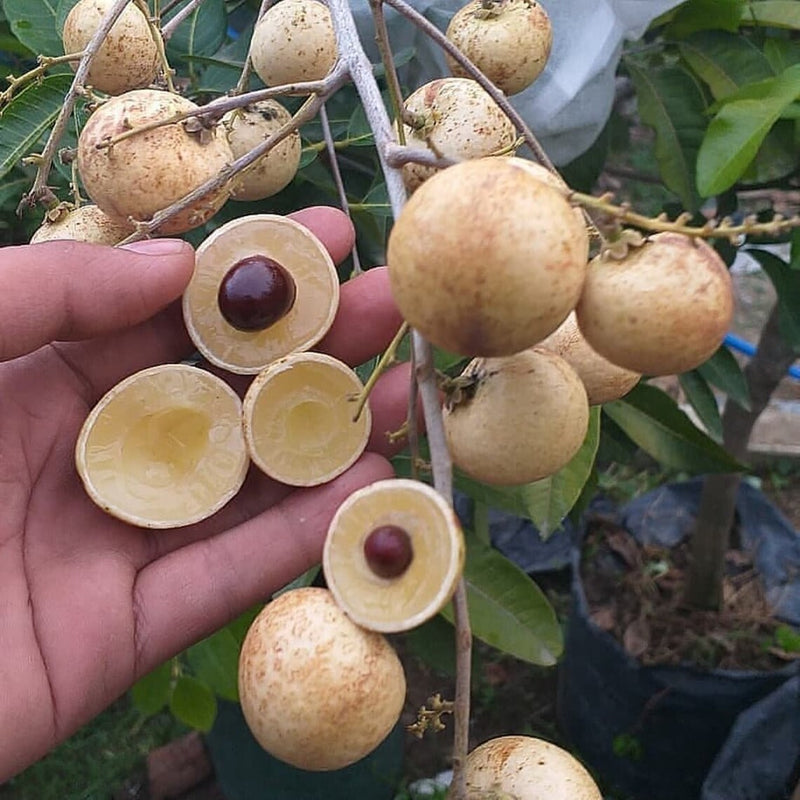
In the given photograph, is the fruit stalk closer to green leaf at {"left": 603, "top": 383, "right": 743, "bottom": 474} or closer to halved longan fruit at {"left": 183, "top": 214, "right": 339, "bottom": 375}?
halved longan fruit at {"left": 183, "top": 214, "right": 339, "bottom": 375}

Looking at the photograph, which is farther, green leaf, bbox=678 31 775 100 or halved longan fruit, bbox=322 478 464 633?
green leaf, bbox=678 31 775 100

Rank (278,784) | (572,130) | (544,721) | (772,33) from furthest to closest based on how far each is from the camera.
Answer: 1. (544,721)
2. (278,784)
3. (772,33)
4. (572,130)

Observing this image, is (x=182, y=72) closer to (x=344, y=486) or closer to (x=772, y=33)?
(x=344, y=486)

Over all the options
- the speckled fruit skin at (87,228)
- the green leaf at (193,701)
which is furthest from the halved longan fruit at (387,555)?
the green leaf at (193,701)

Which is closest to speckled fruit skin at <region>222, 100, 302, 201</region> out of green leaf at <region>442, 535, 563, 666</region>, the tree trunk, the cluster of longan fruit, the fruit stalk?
the cluster of longan fruit

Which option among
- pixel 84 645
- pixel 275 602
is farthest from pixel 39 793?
pixel 275 602

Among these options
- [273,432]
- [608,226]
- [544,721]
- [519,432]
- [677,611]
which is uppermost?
[608,226]

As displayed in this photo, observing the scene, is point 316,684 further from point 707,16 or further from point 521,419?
point 707,16

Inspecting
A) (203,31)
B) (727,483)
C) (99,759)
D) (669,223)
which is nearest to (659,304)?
(669,223)
